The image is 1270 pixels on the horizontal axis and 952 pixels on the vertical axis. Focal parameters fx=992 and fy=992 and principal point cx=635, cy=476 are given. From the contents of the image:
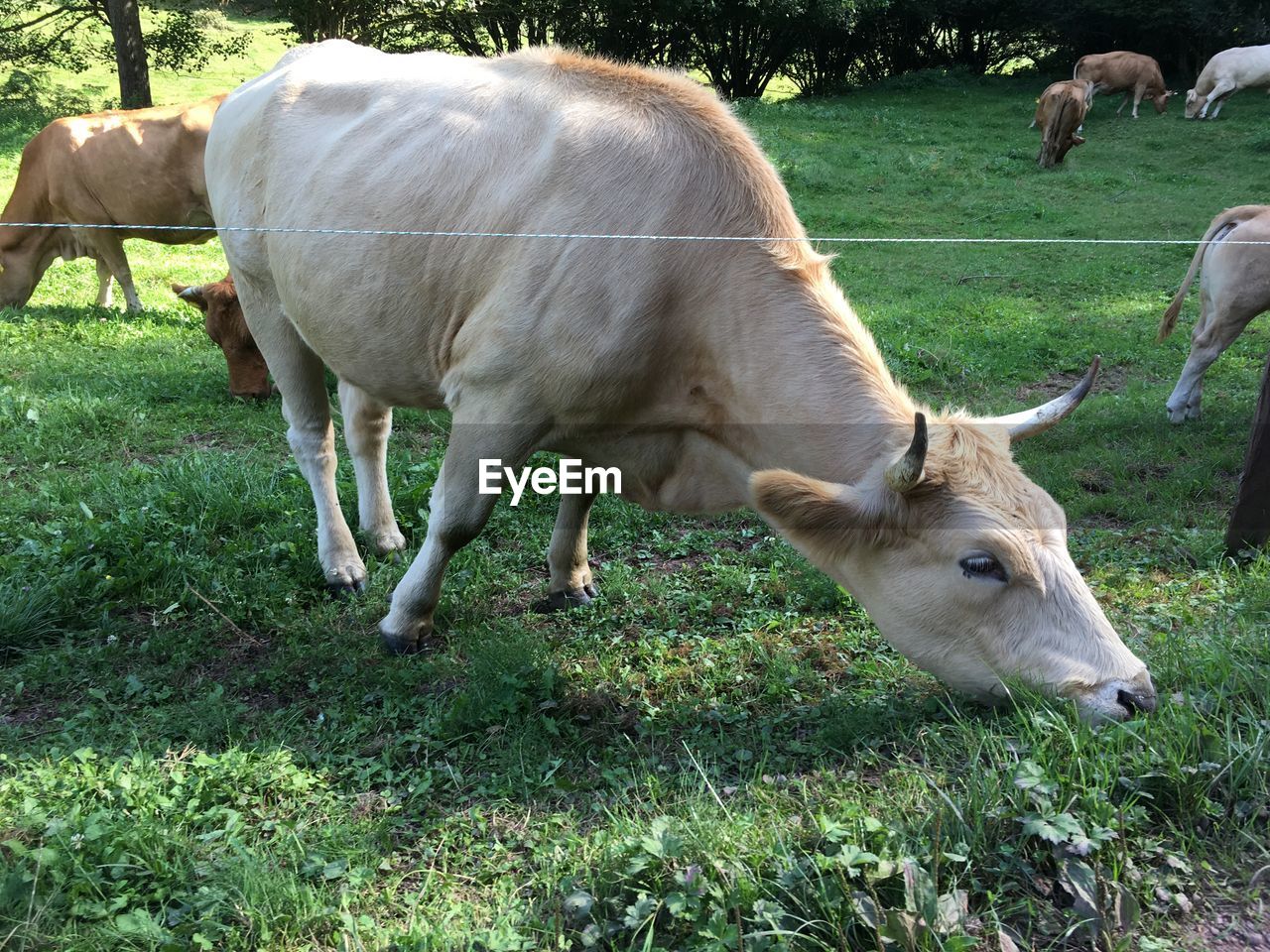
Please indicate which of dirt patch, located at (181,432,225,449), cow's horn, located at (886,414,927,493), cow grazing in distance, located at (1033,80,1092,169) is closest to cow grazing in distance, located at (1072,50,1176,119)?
cow grazing in distance, located at (1033,80,1092,169)

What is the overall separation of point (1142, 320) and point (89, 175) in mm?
10889

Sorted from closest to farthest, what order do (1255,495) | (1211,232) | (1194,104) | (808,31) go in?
(1255,495), (1211,232), (1194,104), (808,31)

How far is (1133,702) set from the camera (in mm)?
2891

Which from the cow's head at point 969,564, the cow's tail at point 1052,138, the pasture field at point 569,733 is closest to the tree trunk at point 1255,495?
the pasture field at point 569,733

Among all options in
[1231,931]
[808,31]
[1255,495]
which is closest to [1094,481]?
[1255,495]

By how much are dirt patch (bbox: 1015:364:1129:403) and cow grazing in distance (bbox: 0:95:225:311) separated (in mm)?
8615

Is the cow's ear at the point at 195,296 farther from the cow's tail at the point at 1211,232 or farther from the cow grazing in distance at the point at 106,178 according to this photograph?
the cow's tail at the point at 1211,232

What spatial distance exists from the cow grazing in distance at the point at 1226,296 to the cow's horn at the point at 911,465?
4911mm

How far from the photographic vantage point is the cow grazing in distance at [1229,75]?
2041 cm

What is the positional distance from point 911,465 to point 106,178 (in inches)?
415

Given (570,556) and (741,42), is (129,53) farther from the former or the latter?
(570,556)

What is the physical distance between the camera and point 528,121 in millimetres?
3910

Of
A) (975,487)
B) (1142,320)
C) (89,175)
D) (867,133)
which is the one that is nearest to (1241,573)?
(975,487)

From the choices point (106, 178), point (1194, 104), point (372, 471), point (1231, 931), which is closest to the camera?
point (1231, 931)
